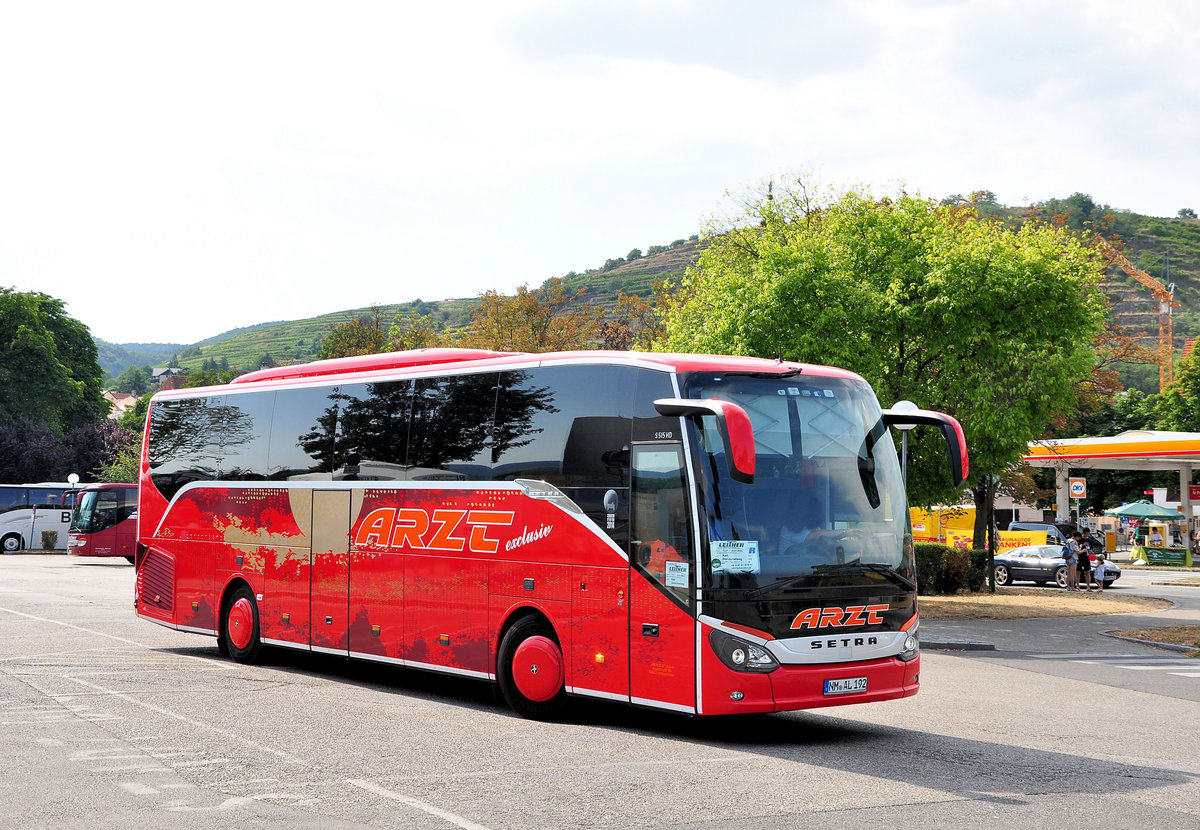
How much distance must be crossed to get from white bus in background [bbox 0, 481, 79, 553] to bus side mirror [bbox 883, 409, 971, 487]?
50010 mm

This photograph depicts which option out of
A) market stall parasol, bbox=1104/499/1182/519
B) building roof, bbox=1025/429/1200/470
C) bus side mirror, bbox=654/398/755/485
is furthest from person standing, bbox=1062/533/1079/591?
bus side mirror, bbox=654/398/755/485

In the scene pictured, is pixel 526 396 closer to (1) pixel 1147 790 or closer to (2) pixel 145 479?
(1) pixel 1147 790

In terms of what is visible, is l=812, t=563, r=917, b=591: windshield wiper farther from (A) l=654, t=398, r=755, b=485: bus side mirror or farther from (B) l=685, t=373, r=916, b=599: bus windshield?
(A) l=654, t=398, r=755, b=485: bus side mirror

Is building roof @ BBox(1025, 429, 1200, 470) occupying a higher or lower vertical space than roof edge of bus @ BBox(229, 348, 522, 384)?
lower

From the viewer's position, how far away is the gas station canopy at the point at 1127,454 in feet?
159

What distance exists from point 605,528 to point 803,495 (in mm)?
1760

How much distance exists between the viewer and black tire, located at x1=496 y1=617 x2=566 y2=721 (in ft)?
36.4

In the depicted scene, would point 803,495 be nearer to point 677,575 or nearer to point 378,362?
point 677,575

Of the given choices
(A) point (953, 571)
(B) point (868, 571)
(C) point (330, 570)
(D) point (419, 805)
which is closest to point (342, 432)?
(C) point (330, 570)

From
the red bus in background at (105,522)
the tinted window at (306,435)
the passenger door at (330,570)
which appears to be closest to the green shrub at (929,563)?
the tinted window at (306,435)

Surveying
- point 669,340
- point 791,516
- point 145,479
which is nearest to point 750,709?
point 791,516

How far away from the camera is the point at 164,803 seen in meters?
7.46

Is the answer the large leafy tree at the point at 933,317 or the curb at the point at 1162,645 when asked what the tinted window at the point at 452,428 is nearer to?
the large leafy tree at the point at 933,317

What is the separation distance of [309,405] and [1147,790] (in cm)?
1004
